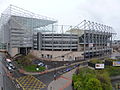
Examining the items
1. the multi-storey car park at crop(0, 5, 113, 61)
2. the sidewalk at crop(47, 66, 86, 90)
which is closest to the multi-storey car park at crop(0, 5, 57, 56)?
the multi-storey car park at crop(0, 5, 113, 61)

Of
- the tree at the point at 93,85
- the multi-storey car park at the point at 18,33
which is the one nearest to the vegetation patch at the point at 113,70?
the tree at the point at 93,85

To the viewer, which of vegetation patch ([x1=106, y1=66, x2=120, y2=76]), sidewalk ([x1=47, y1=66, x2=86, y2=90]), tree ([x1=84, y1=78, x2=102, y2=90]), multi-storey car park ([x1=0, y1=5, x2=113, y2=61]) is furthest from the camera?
multi-storey car park ([x1=0, y1=5, x2=113, y2=61])

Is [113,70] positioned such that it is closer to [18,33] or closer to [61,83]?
[61,83]

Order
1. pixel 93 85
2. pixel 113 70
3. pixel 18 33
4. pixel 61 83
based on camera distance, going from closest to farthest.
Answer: pixel 93 85
pixel 61 83
pixel 113 70
pixel 18 33

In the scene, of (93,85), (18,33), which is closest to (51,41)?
(18,33)

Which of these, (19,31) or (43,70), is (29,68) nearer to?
(43,70)

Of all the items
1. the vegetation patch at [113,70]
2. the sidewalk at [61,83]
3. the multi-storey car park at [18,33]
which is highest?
the multi-storey car park at [18,33]

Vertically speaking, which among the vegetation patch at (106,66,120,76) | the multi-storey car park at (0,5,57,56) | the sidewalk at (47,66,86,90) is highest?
the multi-storey car park at (0,5,57,56)

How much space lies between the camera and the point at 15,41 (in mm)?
56656

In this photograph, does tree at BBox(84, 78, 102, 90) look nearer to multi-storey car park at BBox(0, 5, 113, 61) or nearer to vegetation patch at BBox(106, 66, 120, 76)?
vegetation patch at BBox(106, 66, 120, 76)

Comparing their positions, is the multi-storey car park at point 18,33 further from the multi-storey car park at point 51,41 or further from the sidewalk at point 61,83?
the sidewalk at point 61,83

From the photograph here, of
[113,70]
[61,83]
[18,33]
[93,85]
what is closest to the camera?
[93,85]

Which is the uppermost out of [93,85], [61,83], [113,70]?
[93,85]

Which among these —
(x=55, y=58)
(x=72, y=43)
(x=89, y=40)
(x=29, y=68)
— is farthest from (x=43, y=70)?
(x=89, y=40)
